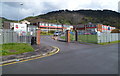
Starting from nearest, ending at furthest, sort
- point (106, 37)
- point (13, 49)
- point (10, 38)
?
point (13, 49), point (10, 38), point (106, 37)

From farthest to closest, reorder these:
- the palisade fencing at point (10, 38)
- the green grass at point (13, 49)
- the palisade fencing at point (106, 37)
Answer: the palisade fencing at point (106, 37) < the palisade fencing at point (10, 38) < the green grass at point (13, 49)

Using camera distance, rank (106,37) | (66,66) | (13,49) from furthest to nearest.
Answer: (106,37), (13,49), (66,66)

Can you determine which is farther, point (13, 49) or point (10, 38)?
point (10, 38)

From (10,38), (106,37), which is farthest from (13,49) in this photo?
(106,37)

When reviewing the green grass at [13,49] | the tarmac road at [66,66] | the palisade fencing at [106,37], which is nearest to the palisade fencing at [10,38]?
the green grass at [13,49]

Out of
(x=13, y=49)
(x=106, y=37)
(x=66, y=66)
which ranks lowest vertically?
(x=66, y=66)

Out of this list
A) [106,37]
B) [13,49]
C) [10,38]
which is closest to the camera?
[13,49]

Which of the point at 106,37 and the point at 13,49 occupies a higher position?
the point at 106,37

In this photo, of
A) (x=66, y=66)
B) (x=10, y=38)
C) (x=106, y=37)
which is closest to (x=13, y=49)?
(x=10, y=38)

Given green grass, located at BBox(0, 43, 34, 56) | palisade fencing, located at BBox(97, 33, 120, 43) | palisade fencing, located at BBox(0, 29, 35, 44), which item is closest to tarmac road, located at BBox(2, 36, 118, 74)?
green grass, located at BBox(0, 43, 34, 56)

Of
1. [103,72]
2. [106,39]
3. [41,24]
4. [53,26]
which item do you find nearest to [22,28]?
[106,39]

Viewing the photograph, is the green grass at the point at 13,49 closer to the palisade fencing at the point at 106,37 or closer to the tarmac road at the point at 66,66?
the tarmac road at the point at 66,66

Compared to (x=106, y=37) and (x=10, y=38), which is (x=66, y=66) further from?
(x=106, y=37)

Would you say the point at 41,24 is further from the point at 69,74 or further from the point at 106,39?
the point at 69,74
